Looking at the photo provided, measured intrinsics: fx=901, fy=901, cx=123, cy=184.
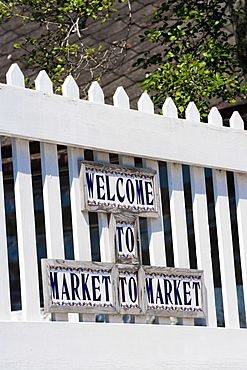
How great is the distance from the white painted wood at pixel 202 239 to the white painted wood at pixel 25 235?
3.13 feet

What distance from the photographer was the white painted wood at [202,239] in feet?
14.2

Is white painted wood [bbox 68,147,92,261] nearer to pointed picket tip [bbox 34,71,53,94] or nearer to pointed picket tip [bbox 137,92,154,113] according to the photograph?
pointed picket tip [bbox 34,71,53,94]

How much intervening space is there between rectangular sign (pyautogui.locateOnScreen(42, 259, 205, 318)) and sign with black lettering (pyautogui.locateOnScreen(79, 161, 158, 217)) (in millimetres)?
270

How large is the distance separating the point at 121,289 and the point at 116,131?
2.37 feet

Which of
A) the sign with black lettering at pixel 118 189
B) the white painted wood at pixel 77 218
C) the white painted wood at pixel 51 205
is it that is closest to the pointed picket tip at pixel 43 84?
the white painted wood at pixel 77 218

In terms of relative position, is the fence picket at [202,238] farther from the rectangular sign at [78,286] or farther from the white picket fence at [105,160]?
the rectangular sign at [78,286]

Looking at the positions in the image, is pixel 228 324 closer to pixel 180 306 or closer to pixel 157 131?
pixel 180 306

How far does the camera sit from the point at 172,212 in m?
4.34

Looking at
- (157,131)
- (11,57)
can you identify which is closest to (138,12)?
(11,57)

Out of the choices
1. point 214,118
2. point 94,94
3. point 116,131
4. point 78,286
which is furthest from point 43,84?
point 214,118

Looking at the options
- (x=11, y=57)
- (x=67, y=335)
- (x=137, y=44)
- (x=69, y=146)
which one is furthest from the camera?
(x=11, y=57)

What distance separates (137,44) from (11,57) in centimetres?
131

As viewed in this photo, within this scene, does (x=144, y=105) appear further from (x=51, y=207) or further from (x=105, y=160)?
(x=51, y=207)

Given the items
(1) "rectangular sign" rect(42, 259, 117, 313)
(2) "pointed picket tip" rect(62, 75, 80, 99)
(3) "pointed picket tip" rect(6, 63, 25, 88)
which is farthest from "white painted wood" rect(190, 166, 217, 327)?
(3) "pointed picket tip" rect(6, 63, 25, 88)
